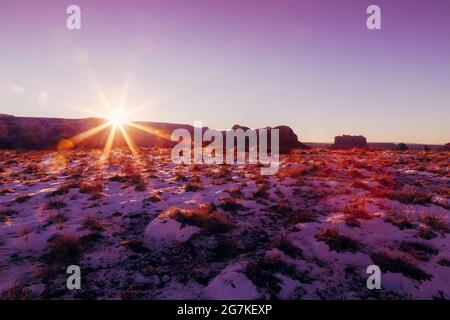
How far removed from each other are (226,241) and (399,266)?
378cm

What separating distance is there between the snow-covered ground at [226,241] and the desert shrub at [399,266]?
2 cm

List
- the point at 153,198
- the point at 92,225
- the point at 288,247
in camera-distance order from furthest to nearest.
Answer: the point at 153,198
the point at 92,225
the point at 288,247

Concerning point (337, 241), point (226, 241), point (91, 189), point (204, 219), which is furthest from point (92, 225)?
point (337, 241)

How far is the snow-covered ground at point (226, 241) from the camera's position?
5871 millimetres

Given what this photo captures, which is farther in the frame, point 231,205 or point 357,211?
point 231,205

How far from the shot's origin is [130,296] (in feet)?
18.2

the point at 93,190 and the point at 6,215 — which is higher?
the point at 93,190

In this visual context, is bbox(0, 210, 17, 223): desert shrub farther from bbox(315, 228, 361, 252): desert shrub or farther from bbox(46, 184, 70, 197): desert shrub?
bbox(315, 228, 361, 252): desert shrub

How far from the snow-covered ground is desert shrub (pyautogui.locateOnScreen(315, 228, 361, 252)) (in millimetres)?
25

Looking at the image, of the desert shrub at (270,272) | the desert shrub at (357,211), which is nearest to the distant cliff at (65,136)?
the desert shrub at (357,211)

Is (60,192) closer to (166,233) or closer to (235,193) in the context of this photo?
(166,233)

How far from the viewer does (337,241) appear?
24.4 ft
